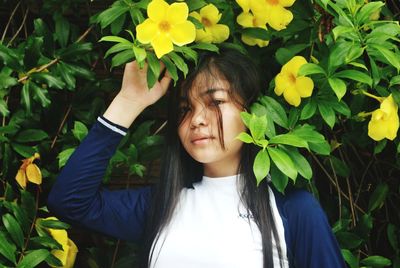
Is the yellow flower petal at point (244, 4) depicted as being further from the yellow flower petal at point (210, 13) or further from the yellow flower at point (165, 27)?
the yellow flower at point (165, 27)

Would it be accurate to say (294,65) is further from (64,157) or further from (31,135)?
(31,135)

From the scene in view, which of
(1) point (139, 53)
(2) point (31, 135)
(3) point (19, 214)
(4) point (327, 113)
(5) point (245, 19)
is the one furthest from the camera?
(2) point (31, 135)

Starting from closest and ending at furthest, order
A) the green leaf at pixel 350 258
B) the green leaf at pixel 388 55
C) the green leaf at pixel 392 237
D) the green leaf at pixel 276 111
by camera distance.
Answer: the green leaf at pixel 388 55
the green leaf at pixel 276 111
the green leaf at pixel 350 258
the green leaf at pixel 392 237

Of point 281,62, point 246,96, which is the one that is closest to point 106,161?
point 246,96

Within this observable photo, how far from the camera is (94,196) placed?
1.66 m

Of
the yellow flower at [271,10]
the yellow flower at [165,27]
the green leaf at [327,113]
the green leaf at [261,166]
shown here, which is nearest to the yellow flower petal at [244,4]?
the yellow flower at [271,10]

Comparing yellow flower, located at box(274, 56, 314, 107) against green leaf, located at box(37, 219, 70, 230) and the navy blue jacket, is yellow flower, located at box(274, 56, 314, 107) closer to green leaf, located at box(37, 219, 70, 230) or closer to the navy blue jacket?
the navy blue jacket

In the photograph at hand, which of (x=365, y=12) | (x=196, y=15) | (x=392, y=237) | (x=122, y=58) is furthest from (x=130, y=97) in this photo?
(x=392, y=237)

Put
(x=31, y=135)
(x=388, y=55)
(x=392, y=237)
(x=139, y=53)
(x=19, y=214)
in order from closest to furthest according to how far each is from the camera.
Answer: (x=139, y=53), (x=388, y=55), (x=19, y=214), (x=31, y=135), (x=392, y=237)

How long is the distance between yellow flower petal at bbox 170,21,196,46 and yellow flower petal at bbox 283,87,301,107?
0.31 m

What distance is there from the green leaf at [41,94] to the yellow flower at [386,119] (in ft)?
3.10

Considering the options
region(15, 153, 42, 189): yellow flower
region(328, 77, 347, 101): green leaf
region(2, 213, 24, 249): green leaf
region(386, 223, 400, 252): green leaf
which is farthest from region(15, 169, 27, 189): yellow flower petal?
region(386, 223, 400, 252): green leaf

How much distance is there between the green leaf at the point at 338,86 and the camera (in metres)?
1.52

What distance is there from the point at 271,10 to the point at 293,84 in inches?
8.1
